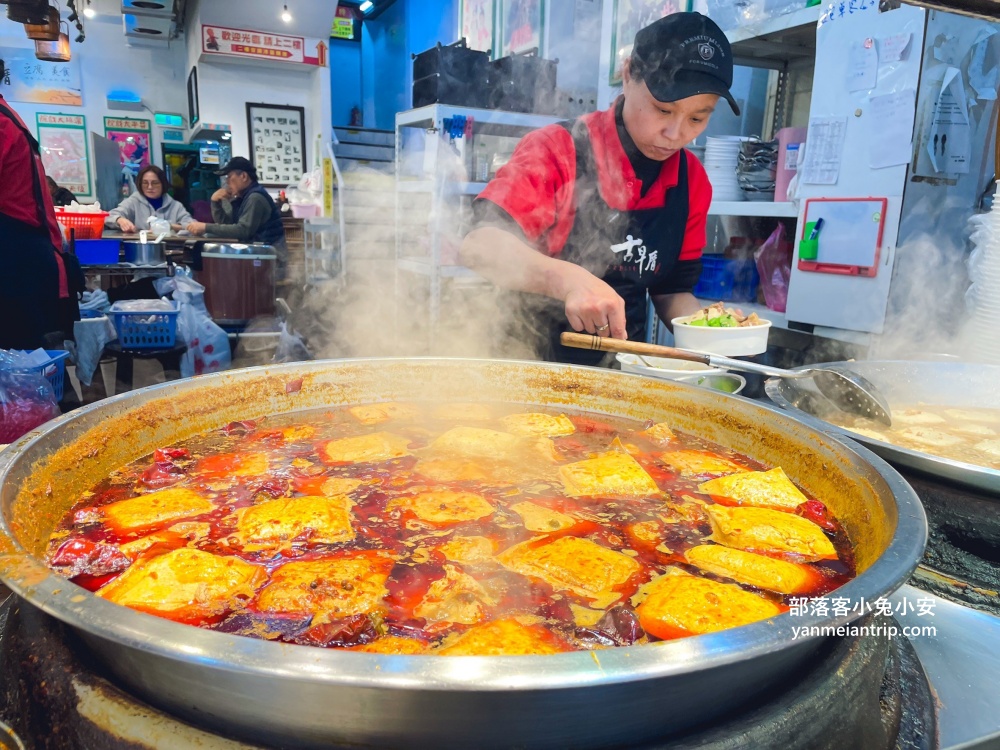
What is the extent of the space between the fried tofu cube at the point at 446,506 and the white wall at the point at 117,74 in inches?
604

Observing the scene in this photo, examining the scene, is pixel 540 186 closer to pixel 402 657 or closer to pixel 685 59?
pixel 685 59

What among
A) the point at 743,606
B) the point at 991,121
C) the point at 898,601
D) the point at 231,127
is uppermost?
the point at 231,127

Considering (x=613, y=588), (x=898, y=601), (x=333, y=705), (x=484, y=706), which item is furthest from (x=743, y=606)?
(x=333, y=705)

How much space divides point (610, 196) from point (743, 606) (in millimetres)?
2286

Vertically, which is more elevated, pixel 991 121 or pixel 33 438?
pixel 991 121

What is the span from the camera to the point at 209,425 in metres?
1.95

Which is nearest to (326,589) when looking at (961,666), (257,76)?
(961,666)

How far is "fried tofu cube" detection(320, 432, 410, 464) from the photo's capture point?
71.2 inches

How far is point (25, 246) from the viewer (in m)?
4.30

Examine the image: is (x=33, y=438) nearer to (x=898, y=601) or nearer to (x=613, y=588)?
(x=613, y=588)

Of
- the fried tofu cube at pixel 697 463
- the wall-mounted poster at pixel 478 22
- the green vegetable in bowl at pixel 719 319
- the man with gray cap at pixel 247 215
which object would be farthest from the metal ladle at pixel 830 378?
the wall-mounted poster at pixel 478 22

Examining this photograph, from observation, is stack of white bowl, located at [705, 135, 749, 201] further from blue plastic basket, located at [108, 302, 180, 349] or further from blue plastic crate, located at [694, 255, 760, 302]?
blue plastic basket, located at [108, 302, 180, 349]

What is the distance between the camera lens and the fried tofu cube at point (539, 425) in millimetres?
2049

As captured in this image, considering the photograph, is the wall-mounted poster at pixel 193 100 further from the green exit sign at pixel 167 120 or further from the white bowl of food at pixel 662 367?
the white bowl of food at pixel 662 367
